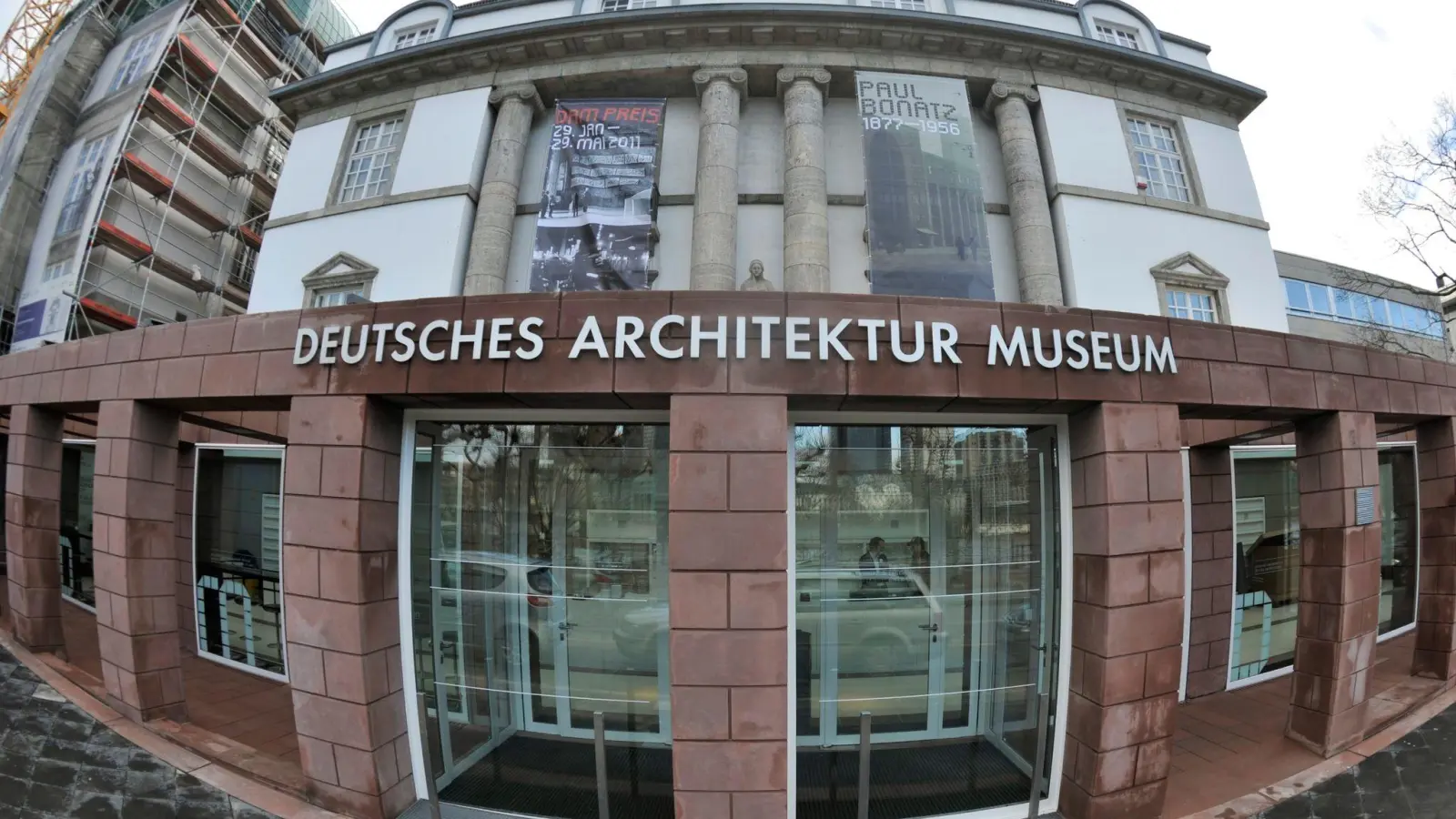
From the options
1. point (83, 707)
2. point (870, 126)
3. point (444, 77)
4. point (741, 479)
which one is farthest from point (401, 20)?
point (741, 479)

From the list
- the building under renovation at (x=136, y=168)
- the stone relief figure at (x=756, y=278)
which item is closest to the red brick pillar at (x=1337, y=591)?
the stone relief figure at (x=756, y=278)

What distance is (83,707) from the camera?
626cm

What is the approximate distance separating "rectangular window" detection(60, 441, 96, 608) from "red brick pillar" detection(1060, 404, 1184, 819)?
16922 millimetres

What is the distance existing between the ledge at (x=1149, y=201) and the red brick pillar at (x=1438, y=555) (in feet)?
25.6

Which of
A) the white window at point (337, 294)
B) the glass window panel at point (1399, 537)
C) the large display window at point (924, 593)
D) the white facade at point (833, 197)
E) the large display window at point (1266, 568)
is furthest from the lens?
the white window at point (337, 294)

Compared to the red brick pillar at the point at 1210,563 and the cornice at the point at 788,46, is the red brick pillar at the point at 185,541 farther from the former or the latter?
the red brick pillar at the point at 1210,563

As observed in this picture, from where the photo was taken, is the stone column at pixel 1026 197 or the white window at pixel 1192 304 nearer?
the stone column at pixel 1026 197

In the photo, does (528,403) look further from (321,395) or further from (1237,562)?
(1237,562)

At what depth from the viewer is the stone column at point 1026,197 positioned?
12352 millimetres

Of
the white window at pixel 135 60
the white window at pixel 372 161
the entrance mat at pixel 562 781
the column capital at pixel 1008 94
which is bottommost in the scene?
the entrance mat at pixel 562 781

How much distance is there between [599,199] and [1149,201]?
1319 cm

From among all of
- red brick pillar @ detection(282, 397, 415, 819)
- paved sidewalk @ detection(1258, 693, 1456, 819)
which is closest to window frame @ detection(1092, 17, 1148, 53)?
paved sidewalk @ detection(1258, 693, 1456, 819)

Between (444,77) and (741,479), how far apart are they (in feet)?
51.1

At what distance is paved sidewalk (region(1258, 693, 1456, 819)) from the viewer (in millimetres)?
4918
